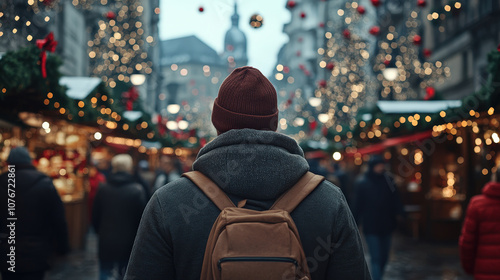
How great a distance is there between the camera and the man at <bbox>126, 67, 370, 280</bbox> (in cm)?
221

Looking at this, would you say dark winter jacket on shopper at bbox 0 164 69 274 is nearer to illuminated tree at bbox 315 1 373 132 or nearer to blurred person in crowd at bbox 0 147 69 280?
blurred person in crowd at bbox 0 147 69 280

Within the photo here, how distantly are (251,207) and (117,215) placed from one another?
200 inches

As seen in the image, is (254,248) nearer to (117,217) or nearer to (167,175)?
(117,217)

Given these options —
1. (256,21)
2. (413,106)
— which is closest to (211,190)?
(256,21)

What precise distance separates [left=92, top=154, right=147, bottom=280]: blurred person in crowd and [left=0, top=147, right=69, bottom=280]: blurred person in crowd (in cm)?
105

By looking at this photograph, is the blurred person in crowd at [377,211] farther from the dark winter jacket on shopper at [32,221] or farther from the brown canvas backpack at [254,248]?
the brown canvas backpack at [254,248]

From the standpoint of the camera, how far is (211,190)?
2.23m

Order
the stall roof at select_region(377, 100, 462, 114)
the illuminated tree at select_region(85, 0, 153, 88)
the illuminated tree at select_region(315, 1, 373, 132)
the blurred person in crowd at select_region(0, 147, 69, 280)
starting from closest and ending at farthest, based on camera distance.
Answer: the blurred person in crowd at select_region(0, 147, 69, 280), the stall roof at select_region(377, 100, 462, 114), the illuminated tree at select_region(85, 0, 153, 88), the illuminated tree at select_region(315, 1, 373, 132)

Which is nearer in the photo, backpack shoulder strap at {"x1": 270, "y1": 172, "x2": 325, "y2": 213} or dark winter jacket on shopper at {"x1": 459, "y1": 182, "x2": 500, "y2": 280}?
backpack shoulder strap at {"x1": 270, "y1": 172, "x2": 325, "y2": 213}

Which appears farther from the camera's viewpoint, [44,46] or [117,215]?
[44,46]

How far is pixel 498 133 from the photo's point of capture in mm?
10242

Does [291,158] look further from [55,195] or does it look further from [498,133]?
[498,133]

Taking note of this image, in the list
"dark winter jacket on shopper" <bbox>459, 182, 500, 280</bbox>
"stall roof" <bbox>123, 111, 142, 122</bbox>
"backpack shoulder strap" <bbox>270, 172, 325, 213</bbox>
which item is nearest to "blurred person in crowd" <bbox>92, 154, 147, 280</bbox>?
"dark winter jacket on shopper" <bbox>459, 182, 500, 280</bbox>

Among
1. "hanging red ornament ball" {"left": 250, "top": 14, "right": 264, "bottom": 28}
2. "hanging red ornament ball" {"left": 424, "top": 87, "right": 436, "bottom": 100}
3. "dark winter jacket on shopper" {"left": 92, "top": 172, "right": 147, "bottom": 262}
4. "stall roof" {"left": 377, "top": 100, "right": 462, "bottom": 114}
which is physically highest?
"hanging red ornament ball" {"left": 250, "top": 14, "right": 264, "bottom": 28}
